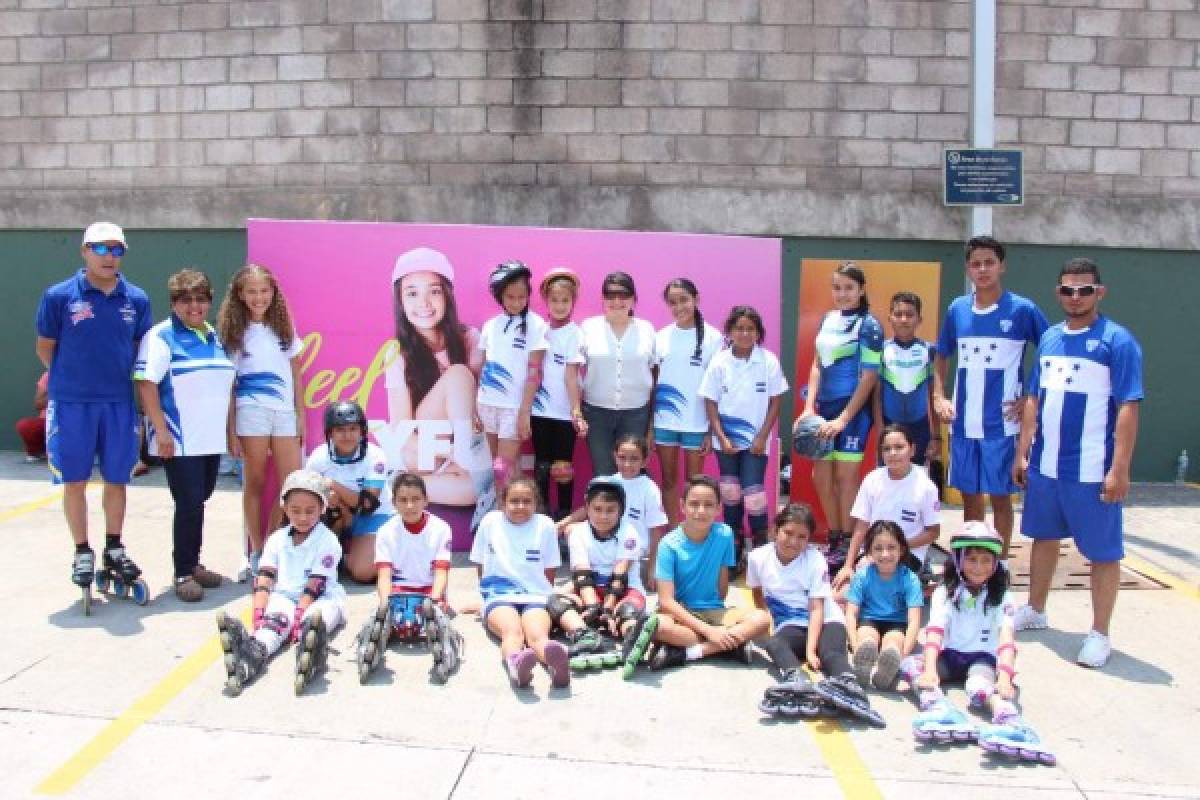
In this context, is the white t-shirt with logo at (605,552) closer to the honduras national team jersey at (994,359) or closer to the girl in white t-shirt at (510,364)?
the girl in white t-shirt at (510,364)

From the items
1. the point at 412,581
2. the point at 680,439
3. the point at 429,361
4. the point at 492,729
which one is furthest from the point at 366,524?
the point at 492,729

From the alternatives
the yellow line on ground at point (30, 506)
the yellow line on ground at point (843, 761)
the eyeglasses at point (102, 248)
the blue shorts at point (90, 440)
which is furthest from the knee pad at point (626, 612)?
the yellow line on ground at point (30, 506)

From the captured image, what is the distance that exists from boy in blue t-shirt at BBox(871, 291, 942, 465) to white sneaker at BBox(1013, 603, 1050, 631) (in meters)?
1.15

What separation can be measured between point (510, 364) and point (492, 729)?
8.58 feet

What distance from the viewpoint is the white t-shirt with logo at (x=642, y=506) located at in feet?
17.4

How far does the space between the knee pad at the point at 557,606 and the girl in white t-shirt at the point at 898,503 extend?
4.84 feet

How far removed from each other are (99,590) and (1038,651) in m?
5.01

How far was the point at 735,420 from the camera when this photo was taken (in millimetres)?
5867

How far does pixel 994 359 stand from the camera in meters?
5.36

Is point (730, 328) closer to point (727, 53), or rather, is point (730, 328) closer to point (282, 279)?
point (282, 279)

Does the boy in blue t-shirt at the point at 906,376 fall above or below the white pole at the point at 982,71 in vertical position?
below

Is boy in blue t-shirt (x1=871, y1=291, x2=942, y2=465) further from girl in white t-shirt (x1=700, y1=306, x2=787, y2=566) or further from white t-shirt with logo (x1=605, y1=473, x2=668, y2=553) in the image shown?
white t-shirt with logo (x1=605, y1=473, x2=668, y2=553)

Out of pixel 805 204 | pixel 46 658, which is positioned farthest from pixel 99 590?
pixel 805 204

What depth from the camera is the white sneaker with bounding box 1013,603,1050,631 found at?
201 inches
